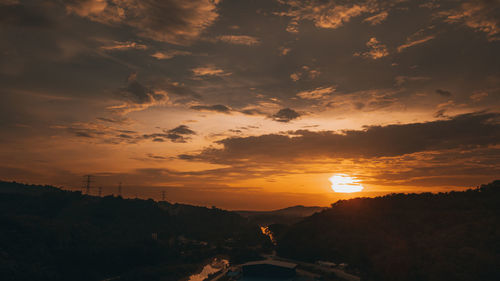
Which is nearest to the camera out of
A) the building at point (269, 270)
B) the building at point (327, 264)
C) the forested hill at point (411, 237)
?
the forested hill at point (411, 237)

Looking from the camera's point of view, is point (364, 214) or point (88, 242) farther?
point (364, 214)

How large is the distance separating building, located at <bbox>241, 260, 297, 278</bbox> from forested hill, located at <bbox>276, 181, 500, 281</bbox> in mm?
18198

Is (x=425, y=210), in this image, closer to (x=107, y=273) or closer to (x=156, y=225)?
(x=107, y=273)

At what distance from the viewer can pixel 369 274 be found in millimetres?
81438

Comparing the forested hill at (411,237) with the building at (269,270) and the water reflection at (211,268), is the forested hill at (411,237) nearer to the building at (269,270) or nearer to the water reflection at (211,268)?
the building at (269,270)

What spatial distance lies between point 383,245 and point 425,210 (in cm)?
3360

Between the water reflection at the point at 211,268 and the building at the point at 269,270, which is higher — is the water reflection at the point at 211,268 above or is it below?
below

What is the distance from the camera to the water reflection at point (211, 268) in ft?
288

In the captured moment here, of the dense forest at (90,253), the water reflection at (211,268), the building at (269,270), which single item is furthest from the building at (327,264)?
the water reflection at (211,268)

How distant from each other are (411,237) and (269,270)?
4811cm

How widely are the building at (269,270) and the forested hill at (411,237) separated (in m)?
18.2

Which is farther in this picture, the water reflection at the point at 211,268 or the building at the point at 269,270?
the water reflection at the point at 211,268

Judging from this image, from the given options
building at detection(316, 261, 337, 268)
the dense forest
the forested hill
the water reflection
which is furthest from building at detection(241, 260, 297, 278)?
the dense forest

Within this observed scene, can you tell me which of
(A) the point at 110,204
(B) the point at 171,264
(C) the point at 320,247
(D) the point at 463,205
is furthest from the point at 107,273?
(D) the point at 463,205
